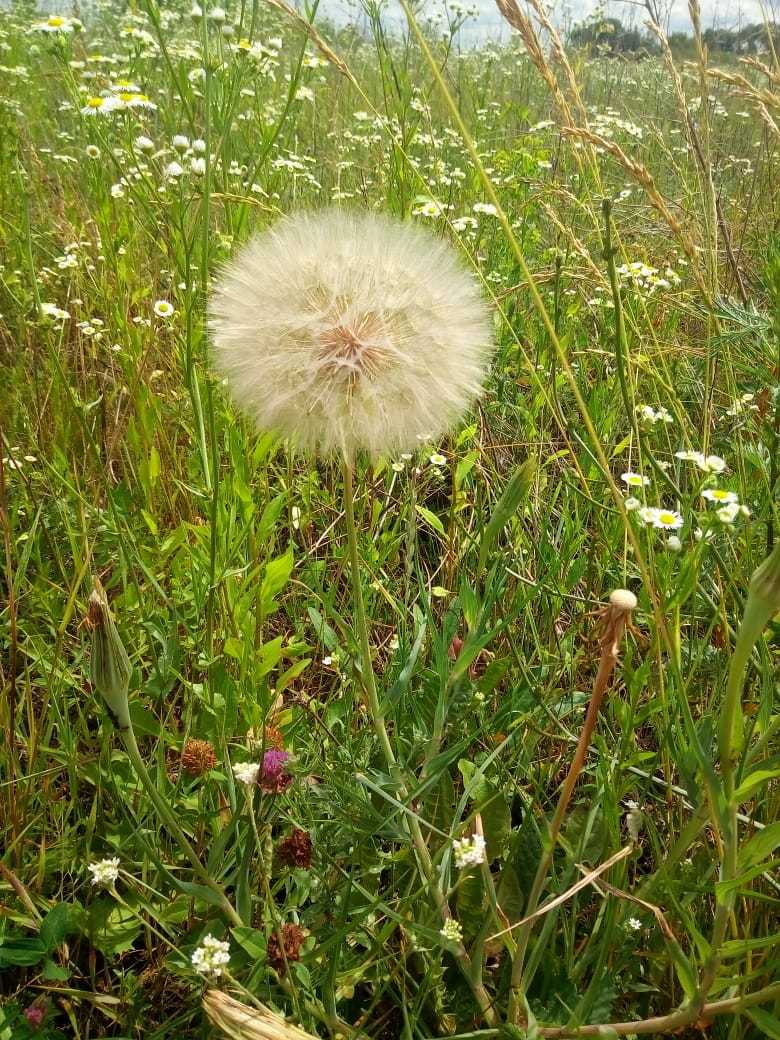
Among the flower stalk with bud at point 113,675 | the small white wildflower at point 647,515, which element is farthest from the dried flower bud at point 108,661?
the small white wildflower at point 647,515

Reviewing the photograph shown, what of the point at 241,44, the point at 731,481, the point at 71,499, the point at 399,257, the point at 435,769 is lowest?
the point at 435,769

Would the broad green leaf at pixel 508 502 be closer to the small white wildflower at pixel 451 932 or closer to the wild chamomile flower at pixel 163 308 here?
the small white wildflower at pixel 451 932

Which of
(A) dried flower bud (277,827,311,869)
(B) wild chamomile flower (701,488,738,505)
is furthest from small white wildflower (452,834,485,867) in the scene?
(B) wild chamomile flower (701,488,738,505)

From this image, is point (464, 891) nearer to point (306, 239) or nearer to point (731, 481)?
point (731, 481)

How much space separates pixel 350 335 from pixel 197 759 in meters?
0.75

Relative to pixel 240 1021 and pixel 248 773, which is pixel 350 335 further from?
pixel 240 1021

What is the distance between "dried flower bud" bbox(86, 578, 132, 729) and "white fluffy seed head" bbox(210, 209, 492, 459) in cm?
38

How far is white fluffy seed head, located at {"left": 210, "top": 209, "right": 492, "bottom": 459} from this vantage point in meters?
1.21

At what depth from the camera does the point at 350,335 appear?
1248 mm

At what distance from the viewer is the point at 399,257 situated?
134 cm

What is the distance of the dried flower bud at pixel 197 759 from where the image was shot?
1327 millimetres

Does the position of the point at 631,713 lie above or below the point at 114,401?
below

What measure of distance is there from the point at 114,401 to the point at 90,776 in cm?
152

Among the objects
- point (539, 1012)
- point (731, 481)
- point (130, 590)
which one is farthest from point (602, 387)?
point (539, 1012)
